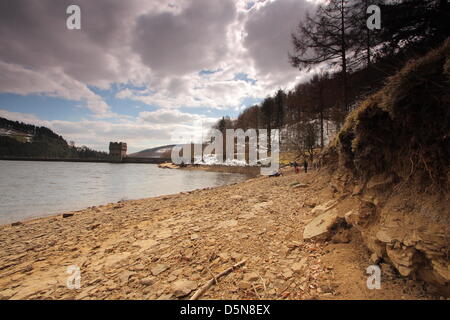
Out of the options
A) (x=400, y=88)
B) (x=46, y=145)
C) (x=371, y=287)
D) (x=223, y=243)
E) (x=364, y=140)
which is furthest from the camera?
(x=46, y=145)

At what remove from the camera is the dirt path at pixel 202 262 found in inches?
120

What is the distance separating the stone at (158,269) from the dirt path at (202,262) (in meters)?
0.02

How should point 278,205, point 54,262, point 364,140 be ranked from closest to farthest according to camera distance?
point 364,140 < point 54,262 < point 278,205

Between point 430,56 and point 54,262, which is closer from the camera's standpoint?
point 430,56

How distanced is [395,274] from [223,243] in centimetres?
320

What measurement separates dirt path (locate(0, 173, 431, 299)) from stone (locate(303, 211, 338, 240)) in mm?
219

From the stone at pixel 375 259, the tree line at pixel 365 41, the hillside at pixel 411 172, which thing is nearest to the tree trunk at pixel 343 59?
the tree line at pixel 365 41

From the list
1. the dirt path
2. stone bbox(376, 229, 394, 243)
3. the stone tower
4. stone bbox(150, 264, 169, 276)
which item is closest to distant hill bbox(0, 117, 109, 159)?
the stone tower

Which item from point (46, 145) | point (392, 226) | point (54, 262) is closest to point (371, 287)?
point (392, 226)

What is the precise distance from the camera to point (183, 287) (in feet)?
11.0

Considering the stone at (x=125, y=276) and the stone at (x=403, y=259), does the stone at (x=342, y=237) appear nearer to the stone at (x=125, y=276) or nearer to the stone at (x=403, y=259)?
the stone at (x=403, y=259)

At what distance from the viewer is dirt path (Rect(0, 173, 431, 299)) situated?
3.05 metres

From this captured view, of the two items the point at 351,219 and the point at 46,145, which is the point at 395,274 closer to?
the point at 351,219
